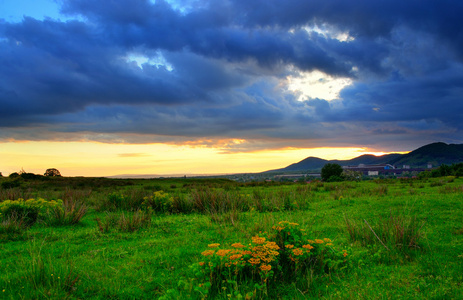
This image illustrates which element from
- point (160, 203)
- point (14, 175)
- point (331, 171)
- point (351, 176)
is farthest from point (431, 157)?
point (160, 203)

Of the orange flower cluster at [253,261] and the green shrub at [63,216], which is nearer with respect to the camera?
the orange flower cluster at [253,261]

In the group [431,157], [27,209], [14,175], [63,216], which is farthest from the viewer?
[431,157]

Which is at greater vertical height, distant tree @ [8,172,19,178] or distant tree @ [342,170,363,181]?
distant tree @ [8,172,19,178]

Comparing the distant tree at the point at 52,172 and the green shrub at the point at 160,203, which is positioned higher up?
the distant tree at the point at 52,172

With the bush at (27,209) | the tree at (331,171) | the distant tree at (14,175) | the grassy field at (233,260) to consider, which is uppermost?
the distant tree at (14,175)

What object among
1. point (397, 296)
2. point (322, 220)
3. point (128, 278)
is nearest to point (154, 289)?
point (128, 278)

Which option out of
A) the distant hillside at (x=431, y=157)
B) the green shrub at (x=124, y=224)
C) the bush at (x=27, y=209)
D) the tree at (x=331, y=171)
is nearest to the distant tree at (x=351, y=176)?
the tree at (x=331, y=171)

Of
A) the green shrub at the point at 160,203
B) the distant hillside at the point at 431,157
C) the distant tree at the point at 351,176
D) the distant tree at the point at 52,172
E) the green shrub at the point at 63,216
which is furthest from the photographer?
the distant hillside at the point at 431,157

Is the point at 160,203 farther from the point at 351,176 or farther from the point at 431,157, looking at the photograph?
the point at 431,157

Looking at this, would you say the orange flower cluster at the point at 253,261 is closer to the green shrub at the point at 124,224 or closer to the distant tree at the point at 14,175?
the green shrub at the point at 124,224

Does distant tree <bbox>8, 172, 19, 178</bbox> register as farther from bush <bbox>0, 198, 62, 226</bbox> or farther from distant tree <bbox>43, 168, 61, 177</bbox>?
bush <bbox>0, 198, 62, 226</bbox>

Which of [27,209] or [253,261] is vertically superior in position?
[27,209]

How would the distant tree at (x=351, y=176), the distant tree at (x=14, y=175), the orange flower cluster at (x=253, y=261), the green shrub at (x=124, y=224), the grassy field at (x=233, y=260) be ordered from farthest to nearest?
1. the distant tree at (x=351, y=176)
2. the distant tree at (x=14, y=175)
3. the green shrub at (x=124, y=224)
4. the grassy field at (x=233, y=260)
5. the orange flower cluster at (x=253, y=261)

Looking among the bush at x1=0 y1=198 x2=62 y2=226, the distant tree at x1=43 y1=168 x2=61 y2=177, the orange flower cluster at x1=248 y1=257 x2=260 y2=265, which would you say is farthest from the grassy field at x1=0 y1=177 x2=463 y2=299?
the distant tree at x1=43 y1=168 x2=61 y2=177
